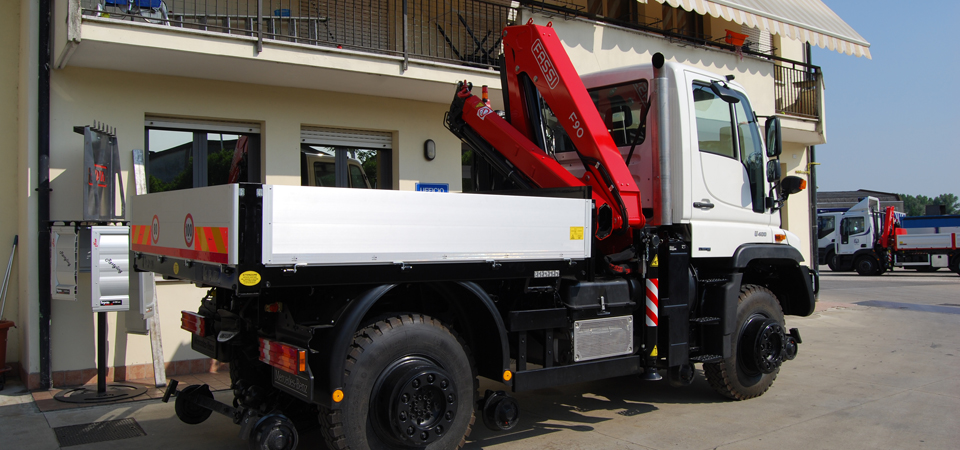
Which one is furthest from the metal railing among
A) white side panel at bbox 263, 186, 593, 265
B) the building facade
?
white side panel at bbox 263, 186, 593, 265

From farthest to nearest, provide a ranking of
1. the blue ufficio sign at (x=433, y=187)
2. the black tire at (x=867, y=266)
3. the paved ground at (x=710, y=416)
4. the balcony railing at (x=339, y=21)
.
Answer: the black tire at (x=867, y=266), the blue ufficio sign at (x=433, y=187), the balcony railing at (x=339, y=21), the paved ground at (x=710, y=416)

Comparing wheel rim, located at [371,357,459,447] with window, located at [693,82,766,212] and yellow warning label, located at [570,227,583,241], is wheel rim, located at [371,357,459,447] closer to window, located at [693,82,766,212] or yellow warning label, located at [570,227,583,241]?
yellow warning label, located at [570,227,583,241]

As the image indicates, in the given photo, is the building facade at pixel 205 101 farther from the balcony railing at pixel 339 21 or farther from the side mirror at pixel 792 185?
the side mirror at pixel 792 185

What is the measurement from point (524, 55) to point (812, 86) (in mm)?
10023

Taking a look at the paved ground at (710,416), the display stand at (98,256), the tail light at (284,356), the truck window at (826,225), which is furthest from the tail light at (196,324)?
the truck window at (826,225)

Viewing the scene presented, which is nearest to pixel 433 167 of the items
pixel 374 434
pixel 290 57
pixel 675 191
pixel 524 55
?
pixel 290 57

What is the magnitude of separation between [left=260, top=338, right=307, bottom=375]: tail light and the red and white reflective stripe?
113 inches

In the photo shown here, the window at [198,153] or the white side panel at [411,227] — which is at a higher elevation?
the window at [198,153]

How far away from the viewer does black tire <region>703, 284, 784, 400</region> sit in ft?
19.5

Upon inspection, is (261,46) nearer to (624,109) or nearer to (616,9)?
(624,109)

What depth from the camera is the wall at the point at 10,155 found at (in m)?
7.10

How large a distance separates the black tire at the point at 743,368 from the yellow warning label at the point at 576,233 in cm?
213

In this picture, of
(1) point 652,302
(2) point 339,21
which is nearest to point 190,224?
(1) point 652,302

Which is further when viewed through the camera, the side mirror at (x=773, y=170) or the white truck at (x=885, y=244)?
the white truck at (x=885, y=244)
